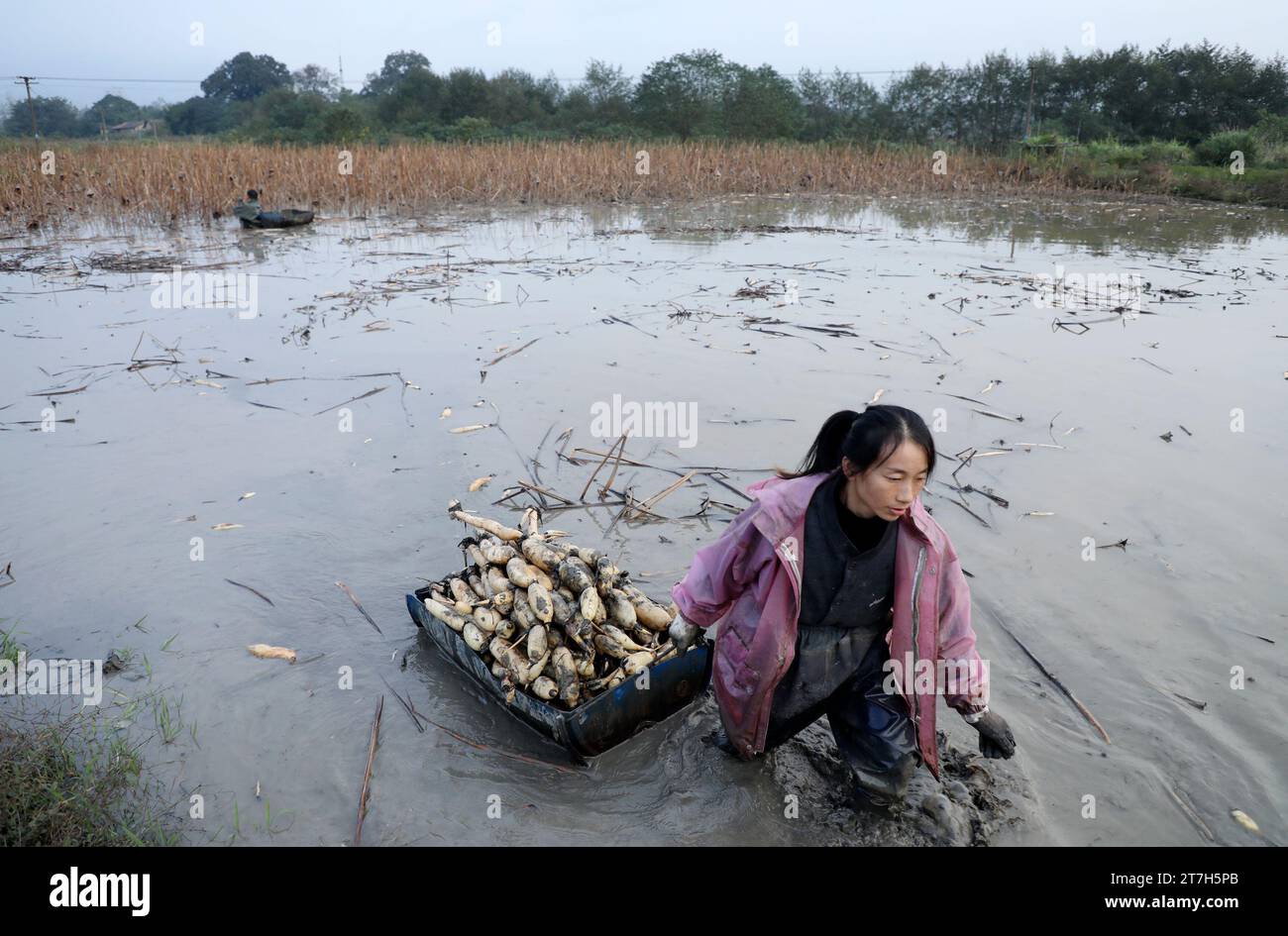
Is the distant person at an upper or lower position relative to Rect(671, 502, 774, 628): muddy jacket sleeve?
upper

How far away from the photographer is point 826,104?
38.3m

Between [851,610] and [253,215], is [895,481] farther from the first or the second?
[253,215]

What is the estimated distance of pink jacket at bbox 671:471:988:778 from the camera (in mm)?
2490

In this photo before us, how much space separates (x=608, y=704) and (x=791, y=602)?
2.47ft

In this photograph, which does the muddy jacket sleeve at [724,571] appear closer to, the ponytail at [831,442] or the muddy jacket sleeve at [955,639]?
the ponytail at [831,442]

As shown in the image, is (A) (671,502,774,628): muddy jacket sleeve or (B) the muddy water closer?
(A) (671,502,774,628): muddy jacket sleeve

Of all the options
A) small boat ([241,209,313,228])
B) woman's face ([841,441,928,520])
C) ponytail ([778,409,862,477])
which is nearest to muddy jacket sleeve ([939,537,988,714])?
woman's face ([841,441,928,520])

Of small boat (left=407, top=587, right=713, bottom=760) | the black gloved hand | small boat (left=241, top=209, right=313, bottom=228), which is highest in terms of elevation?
small boat (left=241, top=209, right=313, bottom=228)

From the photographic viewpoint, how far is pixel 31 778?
2633 mm

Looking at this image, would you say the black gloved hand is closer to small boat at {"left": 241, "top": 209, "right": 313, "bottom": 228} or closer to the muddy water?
the muddy water

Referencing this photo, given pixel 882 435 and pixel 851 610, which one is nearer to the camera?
pixel 882 435

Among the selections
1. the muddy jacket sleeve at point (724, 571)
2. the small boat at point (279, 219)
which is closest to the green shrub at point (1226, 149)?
the small boat at point (279, 219)

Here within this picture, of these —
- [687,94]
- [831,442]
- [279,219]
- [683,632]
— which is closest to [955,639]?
[831,442]

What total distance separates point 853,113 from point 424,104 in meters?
20.1
